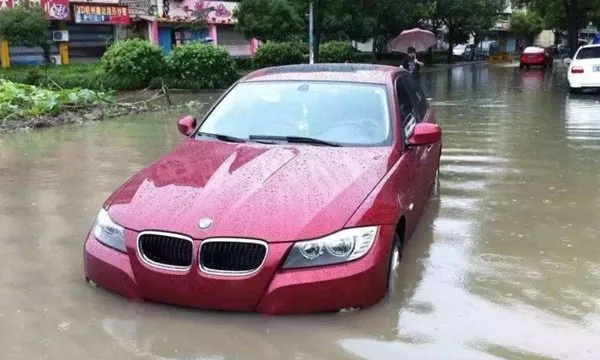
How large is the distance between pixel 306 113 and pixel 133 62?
18.1m

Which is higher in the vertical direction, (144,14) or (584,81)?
(144,14)

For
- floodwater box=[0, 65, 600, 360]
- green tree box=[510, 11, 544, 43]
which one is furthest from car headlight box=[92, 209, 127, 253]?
green tree box=[510, 11, 544, 43]

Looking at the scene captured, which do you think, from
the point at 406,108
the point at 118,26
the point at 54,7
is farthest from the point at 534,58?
the point at 406,108

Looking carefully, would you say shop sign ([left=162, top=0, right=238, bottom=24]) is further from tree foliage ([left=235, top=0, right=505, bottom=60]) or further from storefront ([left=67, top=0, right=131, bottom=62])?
tree foliage ([left=235, top=0, right=505, bottom=60])

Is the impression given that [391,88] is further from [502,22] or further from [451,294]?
[502,22]

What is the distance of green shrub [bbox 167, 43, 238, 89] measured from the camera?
74.9ft

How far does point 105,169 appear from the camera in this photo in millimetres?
8805

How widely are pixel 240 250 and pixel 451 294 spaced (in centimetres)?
153

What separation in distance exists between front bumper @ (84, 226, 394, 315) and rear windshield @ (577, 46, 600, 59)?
1781cm

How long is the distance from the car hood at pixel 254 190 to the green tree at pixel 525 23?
69.6 m

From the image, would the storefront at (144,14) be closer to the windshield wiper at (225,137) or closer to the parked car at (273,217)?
the windshield wiper at (225,137)

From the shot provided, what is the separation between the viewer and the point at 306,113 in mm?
5285

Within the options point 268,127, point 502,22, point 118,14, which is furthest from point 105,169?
point 502,22

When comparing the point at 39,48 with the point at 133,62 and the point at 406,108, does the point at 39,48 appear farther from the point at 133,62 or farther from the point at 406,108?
the point at 406,108
